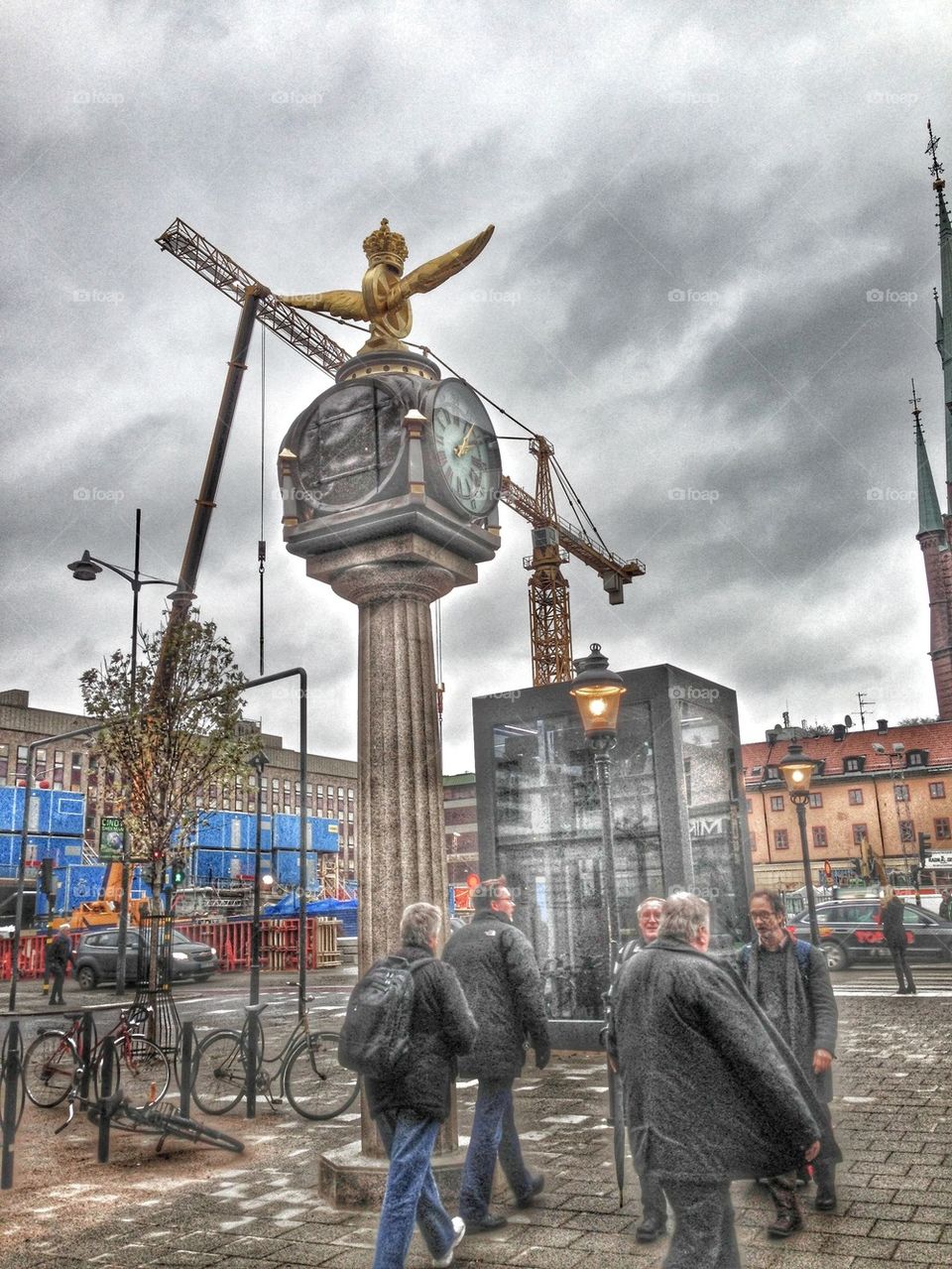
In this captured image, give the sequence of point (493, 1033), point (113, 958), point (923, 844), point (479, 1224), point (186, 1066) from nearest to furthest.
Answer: point (479, 1224) → point (493, 1033) → point (186, 1066) → point (113, 958) → point (923, 844)

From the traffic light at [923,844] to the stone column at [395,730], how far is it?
59572mm

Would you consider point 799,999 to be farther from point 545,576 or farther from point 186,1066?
point 545,576

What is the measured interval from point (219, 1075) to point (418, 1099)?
597 centimetres

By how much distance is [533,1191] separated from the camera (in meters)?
6.18

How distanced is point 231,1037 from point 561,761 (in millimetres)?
5169

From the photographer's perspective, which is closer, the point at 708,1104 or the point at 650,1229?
the point at 708,1104

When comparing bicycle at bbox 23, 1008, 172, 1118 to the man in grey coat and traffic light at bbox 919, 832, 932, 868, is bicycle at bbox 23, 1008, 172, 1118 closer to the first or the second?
the man in grey coat

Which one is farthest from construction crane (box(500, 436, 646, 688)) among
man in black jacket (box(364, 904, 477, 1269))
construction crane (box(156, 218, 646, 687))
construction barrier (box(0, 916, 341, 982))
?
man in black jacket (box(364, 904, 477, 1269))

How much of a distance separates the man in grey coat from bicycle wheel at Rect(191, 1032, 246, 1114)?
22.8 ft

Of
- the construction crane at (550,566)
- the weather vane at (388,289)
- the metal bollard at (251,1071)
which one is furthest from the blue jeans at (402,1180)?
the construction crane at (550,566)

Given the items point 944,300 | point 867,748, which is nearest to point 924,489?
point 944,300

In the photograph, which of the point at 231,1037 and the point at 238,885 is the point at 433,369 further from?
the point at 238,885

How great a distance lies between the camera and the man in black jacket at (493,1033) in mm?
5684
